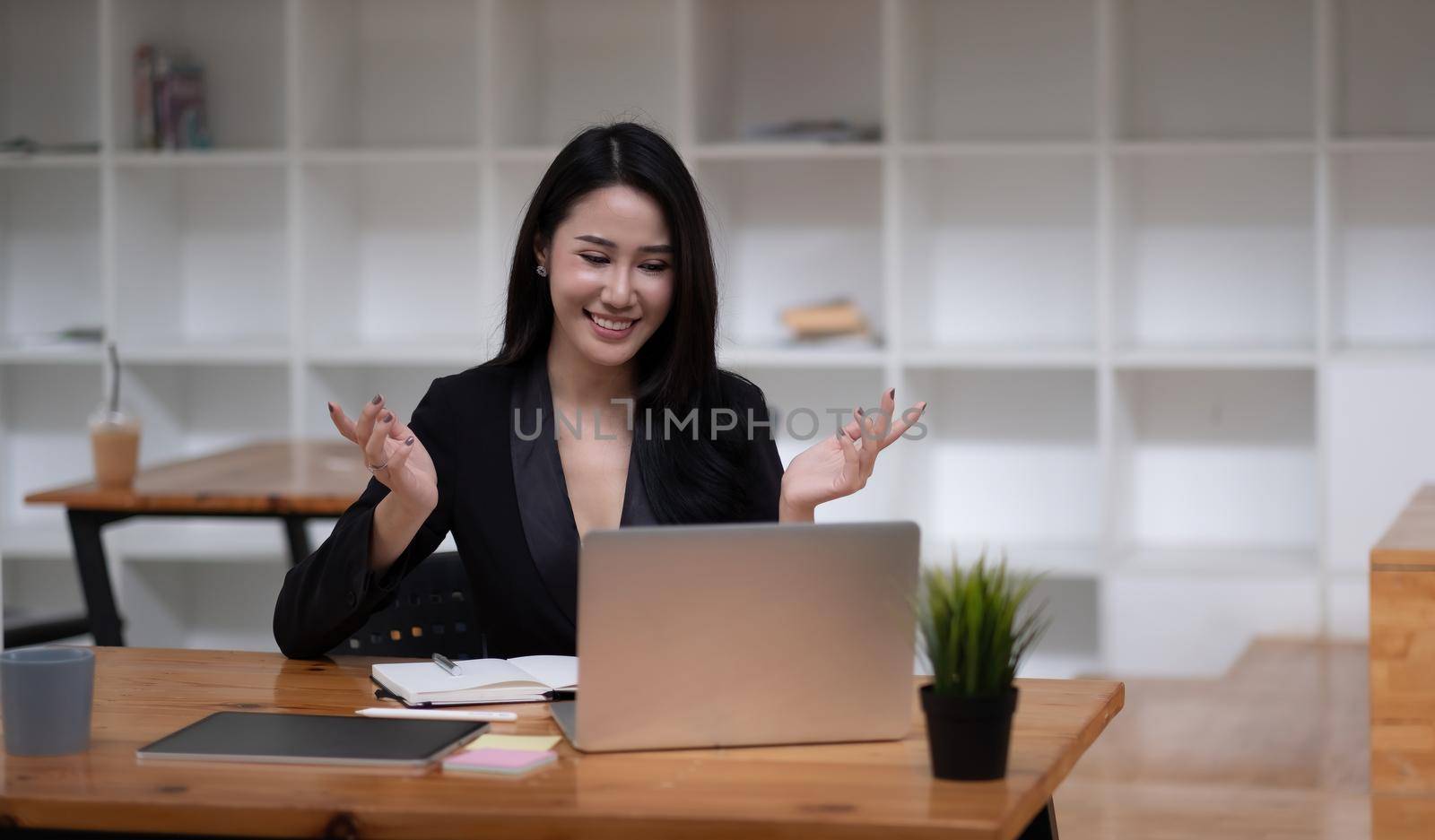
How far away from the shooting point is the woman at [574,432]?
1.93 meters

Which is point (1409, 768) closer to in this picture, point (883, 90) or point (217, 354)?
point (883, 90)

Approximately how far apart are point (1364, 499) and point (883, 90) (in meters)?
1.63

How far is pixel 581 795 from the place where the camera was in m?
1.34

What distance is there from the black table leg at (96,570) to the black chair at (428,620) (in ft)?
5.23

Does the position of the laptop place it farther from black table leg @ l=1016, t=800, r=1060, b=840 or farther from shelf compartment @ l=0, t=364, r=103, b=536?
shelf compartment @ l=0, t=364, r=103, b=536

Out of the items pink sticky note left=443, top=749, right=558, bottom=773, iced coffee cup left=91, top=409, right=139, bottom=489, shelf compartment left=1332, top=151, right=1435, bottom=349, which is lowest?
pink sticky note left=443, top=749, right=558, bottom=773

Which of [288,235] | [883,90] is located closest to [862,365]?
[883,90]

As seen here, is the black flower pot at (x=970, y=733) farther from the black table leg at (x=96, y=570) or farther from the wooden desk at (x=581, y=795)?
the black table leg at (x=96, y=570)

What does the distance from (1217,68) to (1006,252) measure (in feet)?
2.43

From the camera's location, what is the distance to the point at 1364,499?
13.5ft

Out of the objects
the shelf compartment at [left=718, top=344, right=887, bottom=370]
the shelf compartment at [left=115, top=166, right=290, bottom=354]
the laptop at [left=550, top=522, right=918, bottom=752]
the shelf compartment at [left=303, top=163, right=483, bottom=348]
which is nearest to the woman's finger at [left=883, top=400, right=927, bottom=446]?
the laptop at [left=550, top=522, right=918, bottom=752]

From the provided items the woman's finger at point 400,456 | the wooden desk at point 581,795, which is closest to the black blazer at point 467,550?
the woman's finger at point 400,456

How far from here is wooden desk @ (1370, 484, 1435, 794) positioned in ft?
8.56

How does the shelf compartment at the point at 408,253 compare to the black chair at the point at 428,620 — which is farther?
the shelf compartment at the point at 408,253
